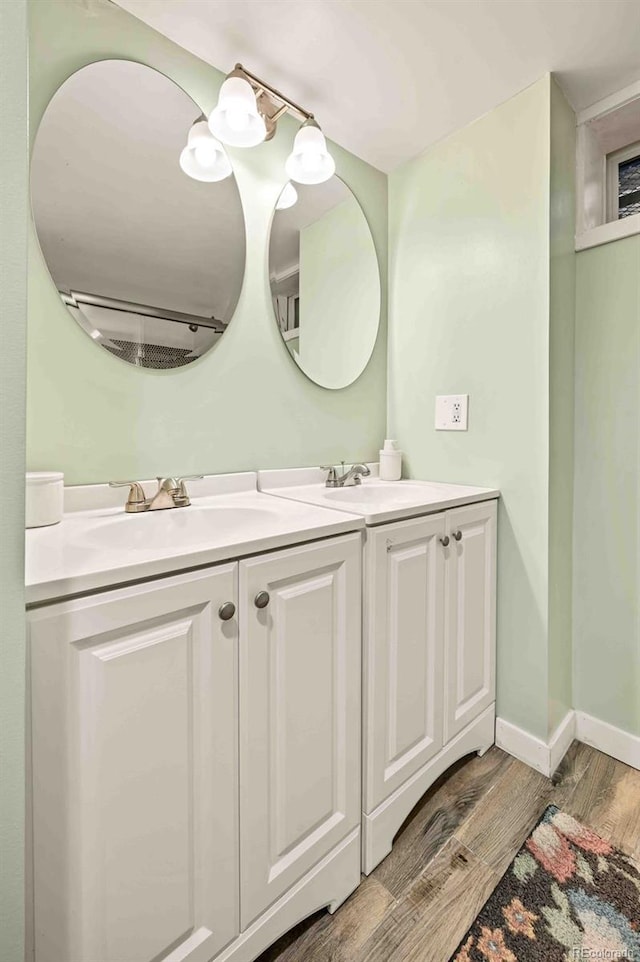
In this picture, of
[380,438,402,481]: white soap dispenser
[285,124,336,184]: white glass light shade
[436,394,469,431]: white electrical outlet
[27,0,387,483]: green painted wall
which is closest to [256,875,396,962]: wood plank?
[27,0,387,483]: green painted wall

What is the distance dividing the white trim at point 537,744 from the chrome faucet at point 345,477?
3.25 feet

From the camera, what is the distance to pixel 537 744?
144 cm

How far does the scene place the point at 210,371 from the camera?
1.37 meters

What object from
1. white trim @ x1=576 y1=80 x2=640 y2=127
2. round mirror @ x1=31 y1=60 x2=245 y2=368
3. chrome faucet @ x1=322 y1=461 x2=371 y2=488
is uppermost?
white trim @ x1=576 y1=80 x2=640 y2=127

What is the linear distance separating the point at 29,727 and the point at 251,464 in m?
0.98

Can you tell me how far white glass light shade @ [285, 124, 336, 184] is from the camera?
1.41m

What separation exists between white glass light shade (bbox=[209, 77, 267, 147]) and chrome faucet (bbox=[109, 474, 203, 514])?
3.32 feet

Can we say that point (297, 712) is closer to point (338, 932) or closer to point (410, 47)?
point (338, 932)

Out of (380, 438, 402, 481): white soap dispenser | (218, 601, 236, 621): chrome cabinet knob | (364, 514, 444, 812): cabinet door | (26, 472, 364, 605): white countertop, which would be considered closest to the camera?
(26, 472, 364, 605): white countertop

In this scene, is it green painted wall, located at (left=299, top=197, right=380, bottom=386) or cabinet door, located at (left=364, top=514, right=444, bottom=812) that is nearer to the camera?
cabinet door, located at (left=364, top=514, right=444, bottom=812)

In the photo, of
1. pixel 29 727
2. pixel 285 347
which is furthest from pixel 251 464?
pixel 29 727

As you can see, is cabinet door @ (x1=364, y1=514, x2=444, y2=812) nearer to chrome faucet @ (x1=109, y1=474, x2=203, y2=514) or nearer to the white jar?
chrome faucet @ (x1=109, y1=474, x2=203, y2=514)

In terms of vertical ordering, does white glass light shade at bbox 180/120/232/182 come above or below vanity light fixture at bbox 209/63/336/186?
below

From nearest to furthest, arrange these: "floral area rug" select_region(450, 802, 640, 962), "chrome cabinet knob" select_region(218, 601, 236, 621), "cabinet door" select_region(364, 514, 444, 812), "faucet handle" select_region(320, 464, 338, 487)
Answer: "chrome cabinet knob" select_region(218, 601, 236, 621) → "floral area rug" select_region(450, 802, 640, 962) → "cabinet door" select_region(364, 514, 444, 812) → "faucet handle" select_region(320, 464, 338, 487)
